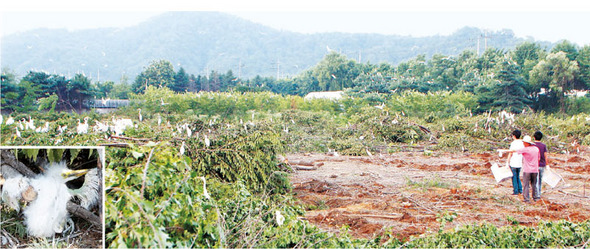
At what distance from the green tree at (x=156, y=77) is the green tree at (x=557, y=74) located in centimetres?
3131

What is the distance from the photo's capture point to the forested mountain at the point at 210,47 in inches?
5162

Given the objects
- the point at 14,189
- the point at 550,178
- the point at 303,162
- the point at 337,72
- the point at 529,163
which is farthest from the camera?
the point at 337,72

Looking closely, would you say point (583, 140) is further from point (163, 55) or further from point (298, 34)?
point (298, 34)

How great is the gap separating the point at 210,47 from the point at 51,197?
536 feet

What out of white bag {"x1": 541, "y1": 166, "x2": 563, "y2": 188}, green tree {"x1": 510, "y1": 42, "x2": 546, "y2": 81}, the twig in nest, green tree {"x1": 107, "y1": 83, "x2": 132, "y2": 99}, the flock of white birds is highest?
green tree {"x1": 510, "y1": 42, "x2": 546, "y2": 81}

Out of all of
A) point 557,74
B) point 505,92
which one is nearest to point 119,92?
point 505,92

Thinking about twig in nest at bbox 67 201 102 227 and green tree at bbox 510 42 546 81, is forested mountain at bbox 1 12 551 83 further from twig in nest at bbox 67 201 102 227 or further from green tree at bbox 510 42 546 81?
twig in nest at bbox 67 201 102 227

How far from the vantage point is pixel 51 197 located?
122 inches

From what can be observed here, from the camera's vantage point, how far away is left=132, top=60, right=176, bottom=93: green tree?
48.1 metres

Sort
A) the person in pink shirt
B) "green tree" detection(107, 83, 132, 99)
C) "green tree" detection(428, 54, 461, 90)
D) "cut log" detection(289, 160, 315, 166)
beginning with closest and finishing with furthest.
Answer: the person in pink shirt < "cut log" detection(289, 160, 315, 166) < "green tree" detection(428, 54, 461, 90) < "green tree" detection(107, 83, 132, 99)

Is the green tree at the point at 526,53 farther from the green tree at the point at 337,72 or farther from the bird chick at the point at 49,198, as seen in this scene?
the bird chick at the point at 49,198

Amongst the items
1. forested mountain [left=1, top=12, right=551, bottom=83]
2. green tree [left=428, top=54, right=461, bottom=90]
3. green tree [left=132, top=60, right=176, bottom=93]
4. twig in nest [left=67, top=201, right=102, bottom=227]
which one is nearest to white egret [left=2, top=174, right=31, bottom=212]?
twig in nest [left=67, top=201, right=102, bottom=227]

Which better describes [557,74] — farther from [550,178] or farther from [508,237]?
[508,237]

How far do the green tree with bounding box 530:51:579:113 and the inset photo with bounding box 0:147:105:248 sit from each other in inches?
1296
